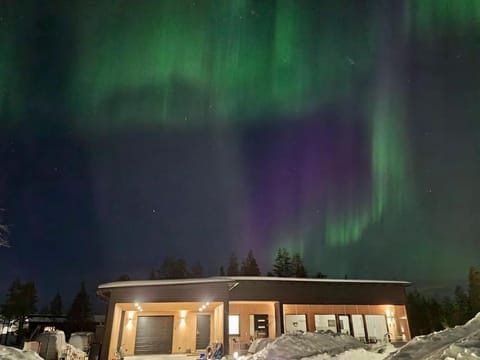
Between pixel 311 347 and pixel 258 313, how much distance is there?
10.9 m

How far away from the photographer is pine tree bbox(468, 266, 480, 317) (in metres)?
47.7

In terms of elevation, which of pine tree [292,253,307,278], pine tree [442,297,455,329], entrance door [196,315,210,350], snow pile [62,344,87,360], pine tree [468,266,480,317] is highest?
pine tree [292,253,307,278]

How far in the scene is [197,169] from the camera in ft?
129

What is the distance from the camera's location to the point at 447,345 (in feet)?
10.8

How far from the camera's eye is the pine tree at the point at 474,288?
47.7m

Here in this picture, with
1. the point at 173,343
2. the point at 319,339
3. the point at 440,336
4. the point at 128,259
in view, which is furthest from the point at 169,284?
the point at 128,259

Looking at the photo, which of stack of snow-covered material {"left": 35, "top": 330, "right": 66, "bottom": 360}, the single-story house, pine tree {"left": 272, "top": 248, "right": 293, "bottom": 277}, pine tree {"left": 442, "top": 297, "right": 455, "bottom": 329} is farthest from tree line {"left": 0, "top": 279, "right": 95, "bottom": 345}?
pine tree {"left": 442, "top": 297, "right": 455, "bottom": 329}

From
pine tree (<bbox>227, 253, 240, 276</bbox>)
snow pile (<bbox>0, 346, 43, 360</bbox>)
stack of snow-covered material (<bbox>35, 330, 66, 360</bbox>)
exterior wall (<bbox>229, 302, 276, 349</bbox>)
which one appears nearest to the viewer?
snow pile (<bbox>0, 346, 43, 360</bbox>)

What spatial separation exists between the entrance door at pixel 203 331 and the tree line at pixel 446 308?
35.2m

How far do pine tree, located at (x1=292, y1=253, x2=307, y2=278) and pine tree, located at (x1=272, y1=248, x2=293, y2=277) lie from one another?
1.68 ft

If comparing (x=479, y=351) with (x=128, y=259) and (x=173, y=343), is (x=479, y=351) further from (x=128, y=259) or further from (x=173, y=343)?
(x=128, y=259)

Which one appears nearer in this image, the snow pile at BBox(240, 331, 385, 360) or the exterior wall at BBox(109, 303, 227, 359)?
the snow pile at BBox(240, 331, 385, 360)

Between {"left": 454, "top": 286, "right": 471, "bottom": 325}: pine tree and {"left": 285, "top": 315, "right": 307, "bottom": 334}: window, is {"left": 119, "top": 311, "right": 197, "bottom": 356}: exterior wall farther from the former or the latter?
{"left": 454, "top": 286, "right": 471, "bottom": 325}: pine tree

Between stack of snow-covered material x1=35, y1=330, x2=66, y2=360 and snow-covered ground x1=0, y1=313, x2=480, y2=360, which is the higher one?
snow-covered ground x1=0, y1=313, x2=480, y2=360
